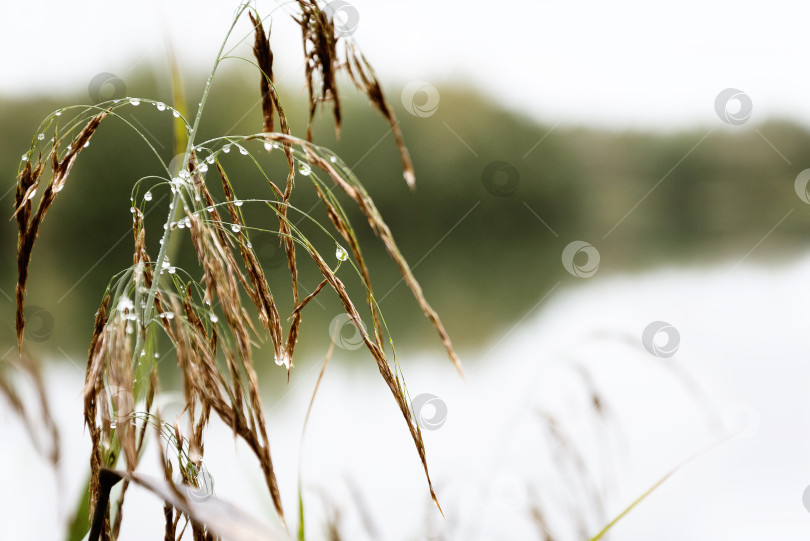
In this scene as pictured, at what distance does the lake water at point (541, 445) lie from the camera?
2.19 ft

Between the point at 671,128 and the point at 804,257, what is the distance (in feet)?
27.2

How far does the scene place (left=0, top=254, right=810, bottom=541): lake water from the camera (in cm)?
67

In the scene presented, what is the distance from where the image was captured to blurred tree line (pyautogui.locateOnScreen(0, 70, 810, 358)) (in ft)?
18.5

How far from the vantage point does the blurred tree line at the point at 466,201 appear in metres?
5.64

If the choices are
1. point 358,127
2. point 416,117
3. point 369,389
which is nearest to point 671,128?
point 416,117

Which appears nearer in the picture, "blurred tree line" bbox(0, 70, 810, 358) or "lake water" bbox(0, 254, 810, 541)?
"lake water" bbox(0, 254, 810, 541)

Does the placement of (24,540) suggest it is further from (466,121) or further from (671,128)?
(671,128)

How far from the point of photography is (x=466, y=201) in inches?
496

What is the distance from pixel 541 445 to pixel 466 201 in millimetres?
10793

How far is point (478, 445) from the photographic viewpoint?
7.08ft

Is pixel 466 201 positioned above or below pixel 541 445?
above

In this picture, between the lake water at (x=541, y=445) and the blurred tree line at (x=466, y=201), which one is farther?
the blurred tree line at (x=466, y=201)

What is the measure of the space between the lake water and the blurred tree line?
3.56ft

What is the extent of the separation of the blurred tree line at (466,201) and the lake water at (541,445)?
1085 mm
